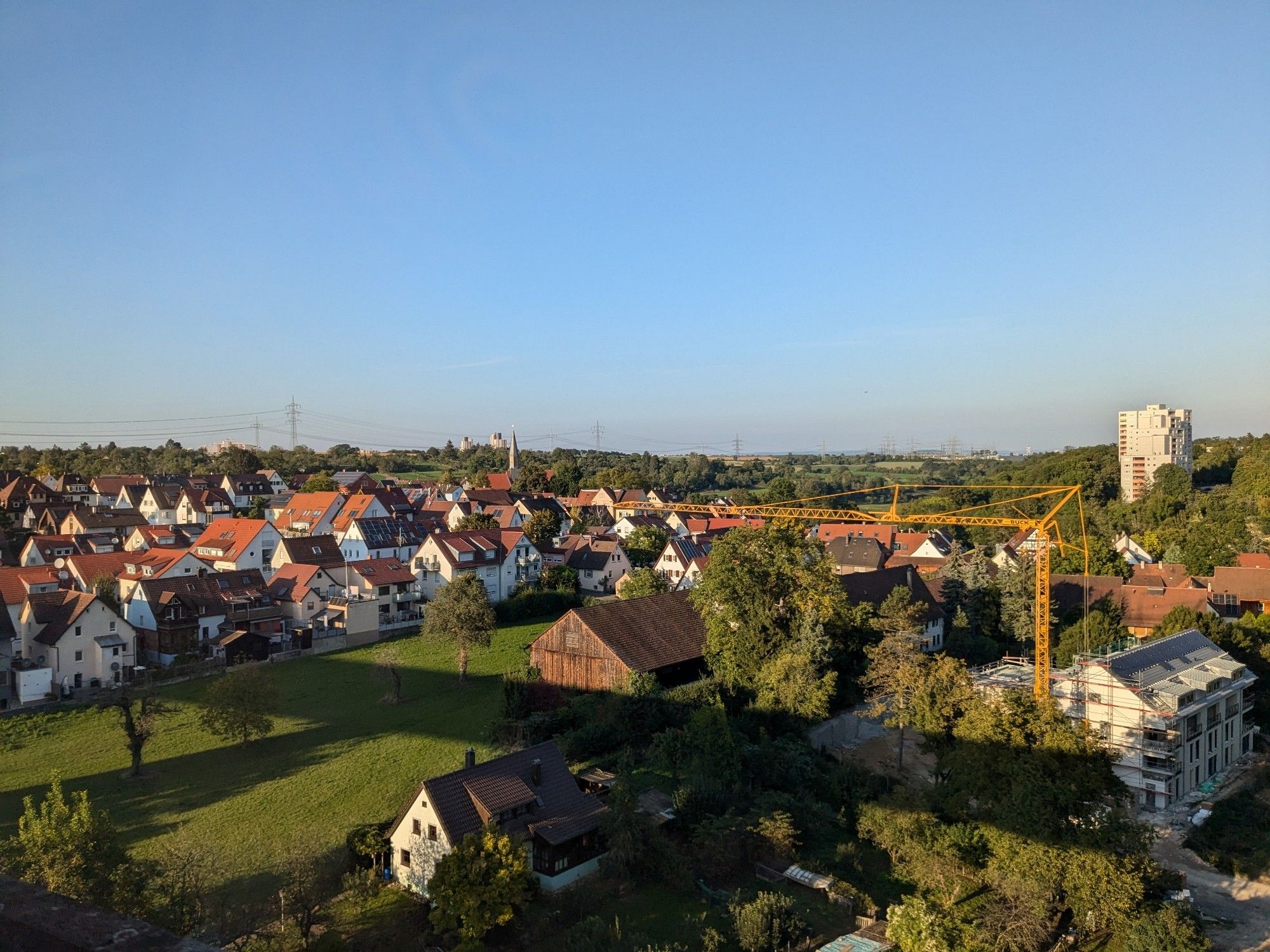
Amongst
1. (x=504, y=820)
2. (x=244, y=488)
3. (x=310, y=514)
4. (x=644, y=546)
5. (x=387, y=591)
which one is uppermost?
(x=244, y=488)

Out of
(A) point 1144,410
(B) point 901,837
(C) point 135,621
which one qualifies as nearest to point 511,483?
(C) point 135,621

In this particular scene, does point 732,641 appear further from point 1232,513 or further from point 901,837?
point 1232,513

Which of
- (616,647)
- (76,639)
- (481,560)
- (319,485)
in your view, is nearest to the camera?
(616,647)

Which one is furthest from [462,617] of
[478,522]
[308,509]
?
[308,509]

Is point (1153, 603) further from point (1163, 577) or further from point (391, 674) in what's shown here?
point (391, 674)

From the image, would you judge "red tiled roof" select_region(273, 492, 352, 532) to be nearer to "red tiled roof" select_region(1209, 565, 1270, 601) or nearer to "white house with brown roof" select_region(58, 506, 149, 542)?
"white house with brown roof" select_region(58, 506, 149, 542)

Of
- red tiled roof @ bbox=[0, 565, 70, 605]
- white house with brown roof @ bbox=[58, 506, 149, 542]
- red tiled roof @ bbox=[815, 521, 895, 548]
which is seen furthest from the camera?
red tiled roof @ bbox=[815, 521, 895, 548]

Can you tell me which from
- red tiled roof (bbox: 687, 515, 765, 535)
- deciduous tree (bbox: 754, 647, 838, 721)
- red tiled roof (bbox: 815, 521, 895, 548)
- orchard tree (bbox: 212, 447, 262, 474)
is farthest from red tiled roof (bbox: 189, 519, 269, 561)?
orchard tree (bbox: 212, 447, 262, 474)
